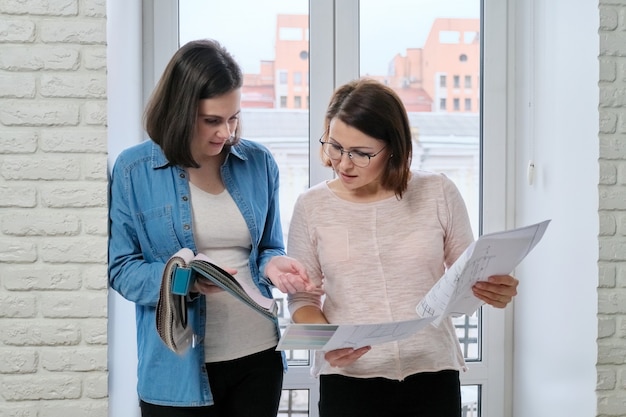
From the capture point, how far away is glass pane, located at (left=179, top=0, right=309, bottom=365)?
2.51m

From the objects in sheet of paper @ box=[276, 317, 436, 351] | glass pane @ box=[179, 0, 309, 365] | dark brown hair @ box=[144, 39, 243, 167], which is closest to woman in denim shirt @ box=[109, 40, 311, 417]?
dark brown hair @ box=[144, 39, 243, 167]

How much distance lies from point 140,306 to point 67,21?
2.41ft

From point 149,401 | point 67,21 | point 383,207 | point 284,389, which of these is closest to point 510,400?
point 284,389

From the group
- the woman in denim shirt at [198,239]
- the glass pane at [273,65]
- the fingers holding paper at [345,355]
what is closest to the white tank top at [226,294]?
the woman in denim shirt at [198,239]

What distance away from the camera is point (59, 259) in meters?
1.86

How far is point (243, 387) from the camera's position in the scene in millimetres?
1799

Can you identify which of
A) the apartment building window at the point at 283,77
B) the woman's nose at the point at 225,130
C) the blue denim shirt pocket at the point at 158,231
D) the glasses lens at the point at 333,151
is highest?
the apartment building window at the point at 283,77

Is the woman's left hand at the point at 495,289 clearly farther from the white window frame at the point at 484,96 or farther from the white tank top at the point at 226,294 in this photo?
the white window frame at the point at 484,96

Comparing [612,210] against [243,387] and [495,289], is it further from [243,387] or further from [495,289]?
[243,387]

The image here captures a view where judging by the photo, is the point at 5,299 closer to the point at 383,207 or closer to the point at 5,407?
the point at 5,407

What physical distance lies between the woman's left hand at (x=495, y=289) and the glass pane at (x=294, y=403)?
3.69 feet

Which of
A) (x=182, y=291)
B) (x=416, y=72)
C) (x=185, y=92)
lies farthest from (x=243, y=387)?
(x=416, y=72)

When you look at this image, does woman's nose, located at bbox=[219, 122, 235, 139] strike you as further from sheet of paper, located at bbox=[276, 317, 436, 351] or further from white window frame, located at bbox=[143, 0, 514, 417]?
white window frame, located at bbox=[143, 0, 514, 417]

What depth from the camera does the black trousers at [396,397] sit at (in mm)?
1707
